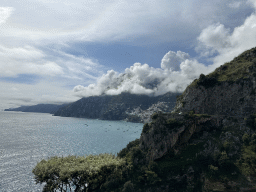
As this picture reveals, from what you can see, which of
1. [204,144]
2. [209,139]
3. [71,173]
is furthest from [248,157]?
[71,173]

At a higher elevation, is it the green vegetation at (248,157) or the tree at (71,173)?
the green vegetation at (248,157)

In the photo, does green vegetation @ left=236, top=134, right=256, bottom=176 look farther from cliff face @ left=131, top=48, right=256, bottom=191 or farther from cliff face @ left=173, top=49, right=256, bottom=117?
cliff face @ left=173, top=49, right=256, bottom=117

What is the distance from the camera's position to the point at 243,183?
35.8 m

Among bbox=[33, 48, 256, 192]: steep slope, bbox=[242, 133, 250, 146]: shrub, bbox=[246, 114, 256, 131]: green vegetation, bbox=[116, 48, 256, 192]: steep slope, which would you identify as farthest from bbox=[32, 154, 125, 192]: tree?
bbox=[246, 114, 256, 131]: green vegetation

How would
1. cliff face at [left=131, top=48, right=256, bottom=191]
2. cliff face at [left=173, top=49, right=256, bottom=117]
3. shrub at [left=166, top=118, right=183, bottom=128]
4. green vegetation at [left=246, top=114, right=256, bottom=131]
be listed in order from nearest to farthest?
1. cliff face at [left=131, top=48, right=256, bottom=191]
2. green vegetation at [left=246, top=114, right=256, bottom=131]
3. shrub at [left=166, top=118, right=183, bottom=128]
4. cliff face at [left=173, top=49, right=256, bottom=117]

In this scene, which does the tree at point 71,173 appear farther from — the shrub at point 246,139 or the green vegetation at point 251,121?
the green vegetation at point 251,121

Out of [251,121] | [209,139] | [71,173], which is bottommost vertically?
[71,173]

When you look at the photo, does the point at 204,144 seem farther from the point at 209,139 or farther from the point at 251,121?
the point at 251,121

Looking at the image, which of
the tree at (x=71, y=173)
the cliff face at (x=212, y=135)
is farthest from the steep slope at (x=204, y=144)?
the tree at (x=71, y=173)

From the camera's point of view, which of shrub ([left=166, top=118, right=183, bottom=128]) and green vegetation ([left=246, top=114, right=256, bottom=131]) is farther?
shrub ([left=166, top=118, right=183, bottom=128])

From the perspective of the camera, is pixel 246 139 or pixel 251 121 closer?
pixel 246 139

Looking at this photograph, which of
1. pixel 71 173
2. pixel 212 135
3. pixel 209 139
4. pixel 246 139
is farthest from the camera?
pixel 212 135

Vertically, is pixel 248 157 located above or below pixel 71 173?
above

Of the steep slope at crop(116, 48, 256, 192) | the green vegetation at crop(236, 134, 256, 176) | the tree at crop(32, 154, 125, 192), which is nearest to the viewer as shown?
the tree at crop(32, 154, 125, 192)
